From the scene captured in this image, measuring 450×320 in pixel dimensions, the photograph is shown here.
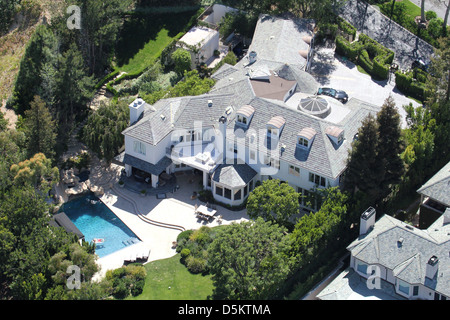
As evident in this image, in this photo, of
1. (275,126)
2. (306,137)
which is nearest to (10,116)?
(275,126)

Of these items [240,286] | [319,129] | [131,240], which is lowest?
[131,240]

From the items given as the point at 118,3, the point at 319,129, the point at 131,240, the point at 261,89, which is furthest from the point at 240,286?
the point at 118,3

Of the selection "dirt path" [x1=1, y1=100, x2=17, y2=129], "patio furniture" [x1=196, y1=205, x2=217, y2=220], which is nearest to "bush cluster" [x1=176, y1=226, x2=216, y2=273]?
"patio furniture" [x1=196, y1=205, x2=217, y2=220]

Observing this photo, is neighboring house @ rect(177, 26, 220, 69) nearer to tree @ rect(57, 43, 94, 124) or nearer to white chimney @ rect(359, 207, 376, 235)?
tree @ rect(57, 43, 94, 124)

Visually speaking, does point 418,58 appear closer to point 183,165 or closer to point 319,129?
point 319,129

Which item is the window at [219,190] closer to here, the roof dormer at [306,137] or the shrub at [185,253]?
the shrub at [185,253]

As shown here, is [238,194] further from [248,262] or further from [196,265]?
[248,262]

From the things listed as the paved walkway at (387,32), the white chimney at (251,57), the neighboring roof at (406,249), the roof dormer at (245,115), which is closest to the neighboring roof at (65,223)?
the roof dormer at (245,115)
